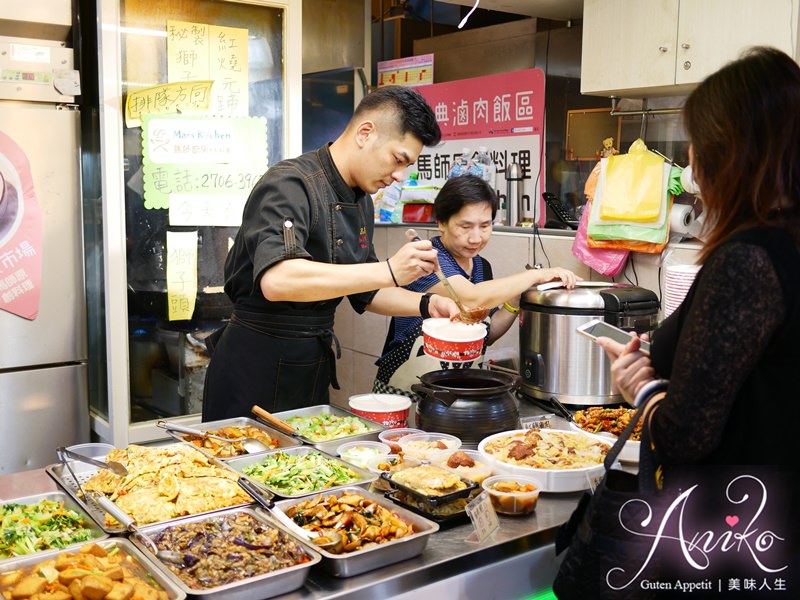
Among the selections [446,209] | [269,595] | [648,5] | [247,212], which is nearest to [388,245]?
[446,209]

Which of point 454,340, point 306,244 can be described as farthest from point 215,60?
point 454,340

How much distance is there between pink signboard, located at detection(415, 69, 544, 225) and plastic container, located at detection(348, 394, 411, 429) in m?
1.99

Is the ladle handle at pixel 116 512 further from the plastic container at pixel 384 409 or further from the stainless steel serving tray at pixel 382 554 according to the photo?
the plastic container at pixel 384 409

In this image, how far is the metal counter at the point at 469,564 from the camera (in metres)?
1.54

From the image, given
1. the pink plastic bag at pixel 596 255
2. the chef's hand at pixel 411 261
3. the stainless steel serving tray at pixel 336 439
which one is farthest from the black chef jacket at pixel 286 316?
the pink plastic bag at pixel 596 255

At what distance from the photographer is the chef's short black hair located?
264cm

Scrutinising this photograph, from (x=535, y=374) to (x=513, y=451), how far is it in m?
0.89

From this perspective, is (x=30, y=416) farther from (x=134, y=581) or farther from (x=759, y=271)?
(x=759, y=271)

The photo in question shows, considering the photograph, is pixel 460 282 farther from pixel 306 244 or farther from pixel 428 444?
pixel 428 444

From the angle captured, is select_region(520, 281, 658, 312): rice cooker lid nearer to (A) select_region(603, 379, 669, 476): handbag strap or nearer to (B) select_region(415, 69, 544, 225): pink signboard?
(A) select_region(603, 379, 669, 476): handbag strap

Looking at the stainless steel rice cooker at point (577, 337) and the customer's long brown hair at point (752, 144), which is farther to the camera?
the stainless steel rice cooker at point (577, 337)

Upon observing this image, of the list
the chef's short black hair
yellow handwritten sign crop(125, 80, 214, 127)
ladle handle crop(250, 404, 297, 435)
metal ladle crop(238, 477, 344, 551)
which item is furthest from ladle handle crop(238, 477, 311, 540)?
yellow handwritten sign crop(125, 80, 214, 127)

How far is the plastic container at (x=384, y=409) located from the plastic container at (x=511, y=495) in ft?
1.97

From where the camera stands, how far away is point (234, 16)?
400 centimetres
